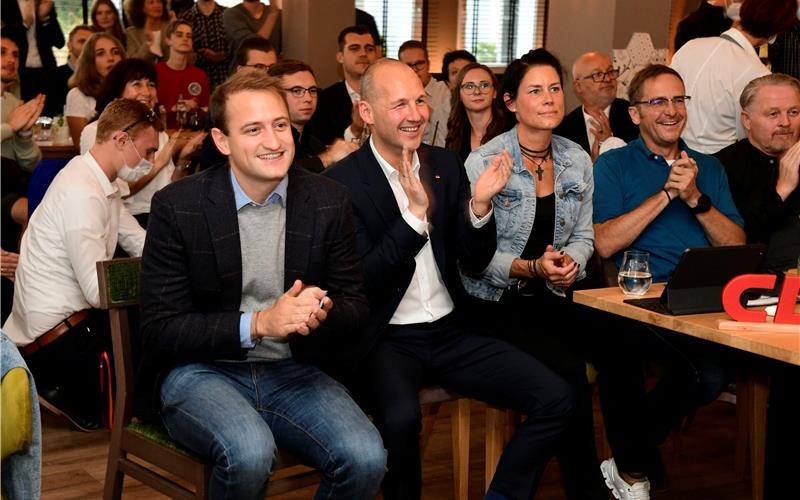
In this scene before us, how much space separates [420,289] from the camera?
3.02m

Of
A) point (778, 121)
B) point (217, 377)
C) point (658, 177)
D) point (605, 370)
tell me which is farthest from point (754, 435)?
point (217, 377)

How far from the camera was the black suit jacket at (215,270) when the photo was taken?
2.50m

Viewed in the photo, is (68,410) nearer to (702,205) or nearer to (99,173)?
(99,173)

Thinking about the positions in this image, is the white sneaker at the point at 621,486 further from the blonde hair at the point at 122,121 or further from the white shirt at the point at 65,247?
the blonde hair at the point at 122,121

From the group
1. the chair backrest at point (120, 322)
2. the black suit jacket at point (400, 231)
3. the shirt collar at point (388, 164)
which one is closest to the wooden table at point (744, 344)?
the black suit jacket at point (400, 231)

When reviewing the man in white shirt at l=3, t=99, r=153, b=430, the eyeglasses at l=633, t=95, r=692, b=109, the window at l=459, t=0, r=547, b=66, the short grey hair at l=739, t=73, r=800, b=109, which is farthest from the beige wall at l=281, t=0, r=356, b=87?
the eyeglasses at l=633, t=95, r=692, b=109

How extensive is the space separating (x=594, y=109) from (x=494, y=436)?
256cm

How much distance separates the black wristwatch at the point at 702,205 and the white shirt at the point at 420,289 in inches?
34.6

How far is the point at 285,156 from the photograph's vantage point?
8.56ft

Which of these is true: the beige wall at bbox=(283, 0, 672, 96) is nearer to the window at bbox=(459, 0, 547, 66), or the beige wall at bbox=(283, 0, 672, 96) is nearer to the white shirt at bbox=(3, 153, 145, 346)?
the window at bbox=(459, 0, 547, 66)

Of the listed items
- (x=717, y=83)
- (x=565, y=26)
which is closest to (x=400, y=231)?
(x=717, y=83)

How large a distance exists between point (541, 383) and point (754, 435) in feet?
2.90

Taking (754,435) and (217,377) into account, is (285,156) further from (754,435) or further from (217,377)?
(754,435)

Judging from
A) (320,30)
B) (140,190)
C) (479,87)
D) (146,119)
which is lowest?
(140,190)
